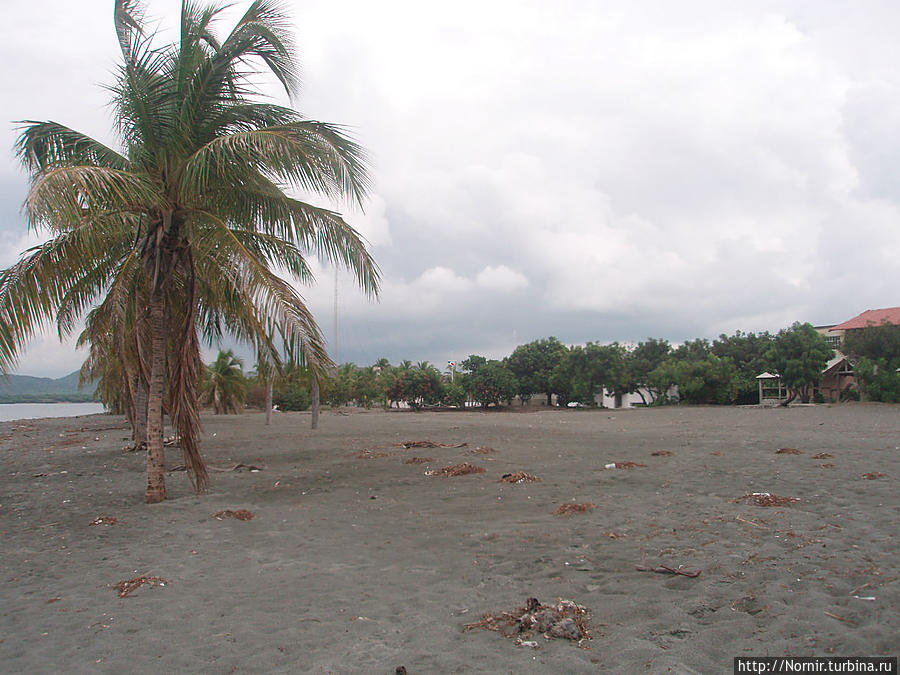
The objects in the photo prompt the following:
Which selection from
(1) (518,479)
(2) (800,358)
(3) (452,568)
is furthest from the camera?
(2) (800,358)

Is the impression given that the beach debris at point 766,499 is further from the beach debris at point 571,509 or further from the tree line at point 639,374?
the tree line at point 639,374

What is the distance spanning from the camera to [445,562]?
591 centimetres

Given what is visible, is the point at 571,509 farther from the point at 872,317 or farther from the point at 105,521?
A: the point at 872,317

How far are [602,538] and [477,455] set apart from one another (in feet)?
24.5

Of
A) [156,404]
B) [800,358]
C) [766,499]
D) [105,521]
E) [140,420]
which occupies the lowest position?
[105,521]

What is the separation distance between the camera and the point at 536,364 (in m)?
62.1

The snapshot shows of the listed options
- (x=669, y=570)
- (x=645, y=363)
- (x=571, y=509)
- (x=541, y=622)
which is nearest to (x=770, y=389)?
(x=645, y=363)

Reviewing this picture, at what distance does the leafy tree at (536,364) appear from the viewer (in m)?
60.8

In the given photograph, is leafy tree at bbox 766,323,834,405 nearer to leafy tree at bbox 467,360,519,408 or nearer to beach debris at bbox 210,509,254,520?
leafy tree at bbox 467,360,519,408

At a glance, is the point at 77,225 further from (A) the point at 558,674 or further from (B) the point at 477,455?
(B) the point at 477,455

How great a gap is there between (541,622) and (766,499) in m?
4.78

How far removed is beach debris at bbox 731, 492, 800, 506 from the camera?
733 cm

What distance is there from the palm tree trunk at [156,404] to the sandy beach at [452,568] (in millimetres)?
334

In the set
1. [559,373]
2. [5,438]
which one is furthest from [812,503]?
[559,373]
